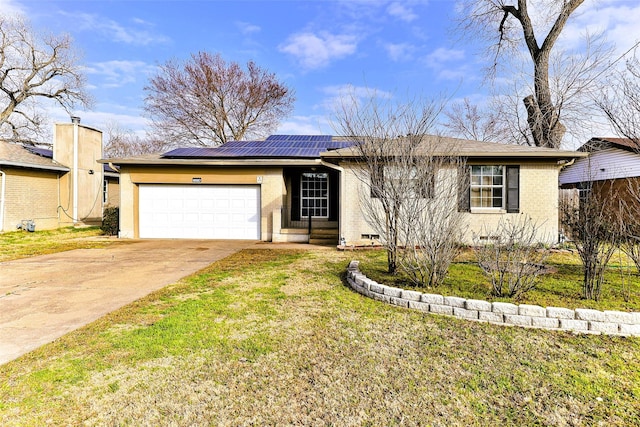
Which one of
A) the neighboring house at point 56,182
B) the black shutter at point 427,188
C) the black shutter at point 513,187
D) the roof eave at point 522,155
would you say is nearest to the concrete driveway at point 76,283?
the roof eave at point 522,155

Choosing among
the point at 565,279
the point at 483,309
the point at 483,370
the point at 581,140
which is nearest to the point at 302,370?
the point at 483,370

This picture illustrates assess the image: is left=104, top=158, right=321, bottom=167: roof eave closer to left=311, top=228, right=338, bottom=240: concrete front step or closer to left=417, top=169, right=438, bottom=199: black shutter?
left=311, top=228, right=338, bottom=240: concrete front step

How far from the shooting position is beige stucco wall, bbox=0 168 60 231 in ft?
43.1

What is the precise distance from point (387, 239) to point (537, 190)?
710 cm

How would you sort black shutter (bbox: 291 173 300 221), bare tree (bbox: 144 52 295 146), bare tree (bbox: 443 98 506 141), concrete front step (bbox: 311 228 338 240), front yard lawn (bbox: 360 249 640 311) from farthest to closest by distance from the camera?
bare tree (bbox: 443 98 506 141) → bare tree (bbox: 144 52 295 146) → black shutter (bbox: 291 173 300 221) → concrete front step (bbox: 311 228 338 240) → front yard lawn (bbox: 360 249 640 311)

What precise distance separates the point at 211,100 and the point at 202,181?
14.1 metres

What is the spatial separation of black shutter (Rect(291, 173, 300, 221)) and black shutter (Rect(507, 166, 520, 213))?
7.60 m

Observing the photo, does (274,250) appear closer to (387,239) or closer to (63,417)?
(387,239)

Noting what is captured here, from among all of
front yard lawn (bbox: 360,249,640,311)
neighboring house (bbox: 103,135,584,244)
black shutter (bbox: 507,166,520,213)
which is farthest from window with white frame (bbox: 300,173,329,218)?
black shutter (bbox: 507,166,520,213)

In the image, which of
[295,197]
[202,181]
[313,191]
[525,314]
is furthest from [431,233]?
[202,181]

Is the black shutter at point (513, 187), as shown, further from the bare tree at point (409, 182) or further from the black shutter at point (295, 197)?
the black shutter at point (295, 197)

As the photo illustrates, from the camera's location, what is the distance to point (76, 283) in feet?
19.1

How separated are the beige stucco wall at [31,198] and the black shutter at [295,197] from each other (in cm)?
1173

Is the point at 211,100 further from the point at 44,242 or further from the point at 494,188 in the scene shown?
the point at 494,188
